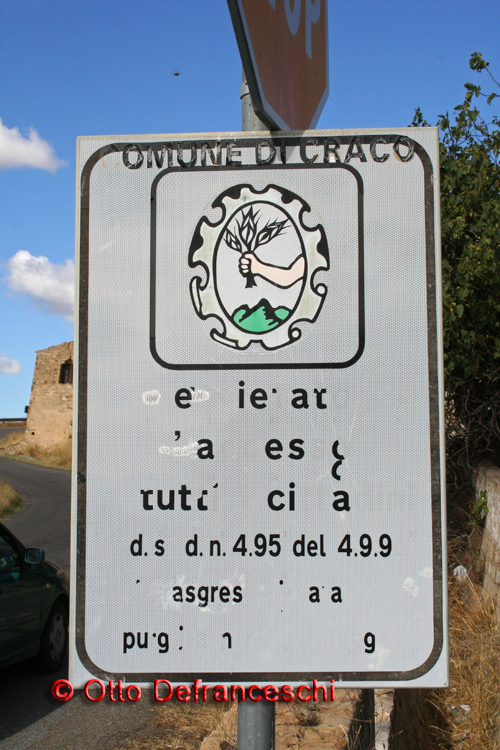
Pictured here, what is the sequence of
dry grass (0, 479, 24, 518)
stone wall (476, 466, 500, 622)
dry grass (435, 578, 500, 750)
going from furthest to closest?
dry grass (0, 479, 24, 518) → stone wall (476, 466, 500, 622) → dry grass (435, 578, 500, 750)

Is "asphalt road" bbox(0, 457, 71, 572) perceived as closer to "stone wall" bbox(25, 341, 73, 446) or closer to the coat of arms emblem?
"stone wall" bbox(25, 341, 73, 446)

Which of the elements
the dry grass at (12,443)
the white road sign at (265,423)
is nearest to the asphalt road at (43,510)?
the dry grass at (12,443)

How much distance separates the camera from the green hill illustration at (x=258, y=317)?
128 cm

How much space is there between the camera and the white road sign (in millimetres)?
1237

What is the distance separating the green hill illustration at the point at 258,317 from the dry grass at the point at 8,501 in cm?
1648

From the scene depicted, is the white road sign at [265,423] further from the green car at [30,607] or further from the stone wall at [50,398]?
the stone wall at [50,398]

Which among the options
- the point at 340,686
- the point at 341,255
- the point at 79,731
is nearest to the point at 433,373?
the point at 341,255

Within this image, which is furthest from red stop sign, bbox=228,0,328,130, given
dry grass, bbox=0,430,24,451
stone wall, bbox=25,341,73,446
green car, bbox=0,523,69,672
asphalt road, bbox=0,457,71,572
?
dry grass, bbox=0,430,24,451

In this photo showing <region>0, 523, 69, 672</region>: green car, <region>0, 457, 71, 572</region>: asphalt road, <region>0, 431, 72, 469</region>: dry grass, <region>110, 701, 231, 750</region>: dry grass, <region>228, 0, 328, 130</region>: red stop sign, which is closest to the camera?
<region>228, 0, 328, 130</region>: red stop sign

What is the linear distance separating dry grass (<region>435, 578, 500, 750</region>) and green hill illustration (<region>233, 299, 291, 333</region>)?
2.92 m

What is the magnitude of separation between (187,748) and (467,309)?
4247 millimetres

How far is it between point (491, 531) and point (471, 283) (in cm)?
230

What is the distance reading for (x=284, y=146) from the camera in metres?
1.33

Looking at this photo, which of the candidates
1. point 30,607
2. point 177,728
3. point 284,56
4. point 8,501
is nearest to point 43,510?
point 8,501
